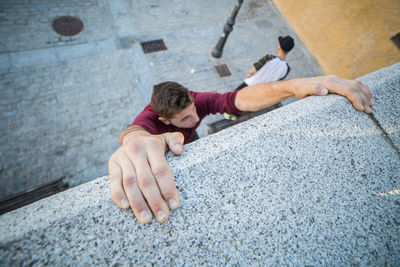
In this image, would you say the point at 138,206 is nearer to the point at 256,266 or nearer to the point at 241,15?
the point at 256,266

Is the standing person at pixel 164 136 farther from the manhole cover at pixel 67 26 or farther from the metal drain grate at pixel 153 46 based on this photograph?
the manhole cover at pixel 67 26

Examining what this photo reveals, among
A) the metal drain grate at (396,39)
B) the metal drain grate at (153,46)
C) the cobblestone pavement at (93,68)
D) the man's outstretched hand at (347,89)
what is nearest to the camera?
the man's outstretched hand at (347,89)

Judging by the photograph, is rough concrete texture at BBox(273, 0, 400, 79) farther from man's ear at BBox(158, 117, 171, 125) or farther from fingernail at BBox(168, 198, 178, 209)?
fingernail at BBox(168, 198, 178, 209)

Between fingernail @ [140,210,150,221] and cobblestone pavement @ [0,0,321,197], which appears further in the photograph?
cobblestone pavement @ [0,0,321,197]

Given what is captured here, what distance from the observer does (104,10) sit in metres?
6.09

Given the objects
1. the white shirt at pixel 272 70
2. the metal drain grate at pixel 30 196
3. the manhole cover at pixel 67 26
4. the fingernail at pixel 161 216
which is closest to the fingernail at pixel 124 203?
the fingernail at pixel 161 216

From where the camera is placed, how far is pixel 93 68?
5000mm

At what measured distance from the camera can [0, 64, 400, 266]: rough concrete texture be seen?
0.81 m

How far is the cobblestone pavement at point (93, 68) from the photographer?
12.8ft

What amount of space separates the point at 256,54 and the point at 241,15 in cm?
211

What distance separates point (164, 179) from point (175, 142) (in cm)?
28

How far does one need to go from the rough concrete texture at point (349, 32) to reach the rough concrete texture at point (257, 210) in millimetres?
5651

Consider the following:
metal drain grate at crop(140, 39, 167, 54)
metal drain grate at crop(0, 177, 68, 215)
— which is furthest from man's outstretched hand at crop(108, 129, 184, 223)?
metal drain grate at crop(140, 39, 167, 54)

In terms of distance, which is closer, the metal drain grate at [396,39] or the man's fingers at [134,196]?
the man's fingers at [134,196]
